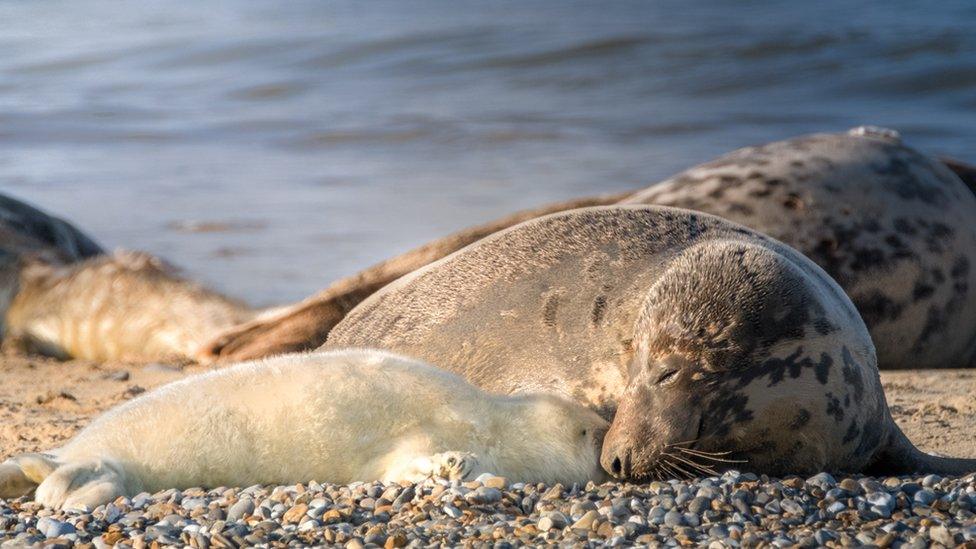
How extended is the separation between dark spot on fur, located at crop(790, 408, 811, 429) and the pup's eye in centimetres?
33

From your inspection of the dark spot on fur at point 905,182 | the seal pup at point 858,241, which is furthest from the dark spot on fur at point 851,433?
the dark spot on fur at point 905,182

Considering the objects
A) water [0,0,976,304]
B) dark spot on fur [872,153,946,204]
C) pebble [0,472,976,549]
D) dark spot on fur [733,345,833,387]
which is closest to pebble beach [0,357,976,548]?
pebble [0,472,976,549]

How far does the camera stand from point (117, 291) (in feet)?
23.4

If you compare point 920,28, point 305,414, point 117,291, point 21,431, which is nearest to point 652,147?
point 920,28

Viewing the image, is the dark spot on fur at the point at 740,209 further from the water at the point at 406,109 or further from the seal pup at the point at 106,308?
the water at the point at 406,109

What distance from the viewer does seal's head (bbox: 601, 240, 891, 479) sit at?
3281 mm

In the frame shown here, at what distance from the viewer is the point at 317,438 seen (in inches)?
127

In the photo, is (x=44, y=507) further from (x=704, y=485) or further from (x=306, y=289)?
(x=306, y=289)

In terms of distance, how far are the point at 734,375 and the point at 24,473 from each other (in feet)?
5.44

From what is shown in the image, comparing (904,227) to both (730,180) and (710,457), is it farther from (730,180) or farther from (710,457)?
(710,457)

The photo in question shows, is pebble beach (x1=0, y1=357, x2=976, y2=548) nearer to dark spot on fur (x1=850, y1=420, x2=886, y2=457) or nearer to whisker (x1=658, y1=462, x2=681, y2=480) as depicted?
whisker (x1=658, y1=462, x2=681, y2=480)

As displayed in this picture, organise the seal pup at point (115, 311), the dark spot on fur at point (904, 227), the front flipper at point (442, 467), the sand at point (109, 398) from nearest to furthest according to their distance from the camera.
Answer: the front flipper at point (442, 467) < the sand at point (109, 398) < the dark spot on fur at point (904, 227) < the seal pup at point (115, 311)

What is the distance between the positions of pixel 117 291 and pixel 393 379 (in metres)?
4.16

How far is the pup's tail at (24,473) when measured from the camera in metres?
3.23
